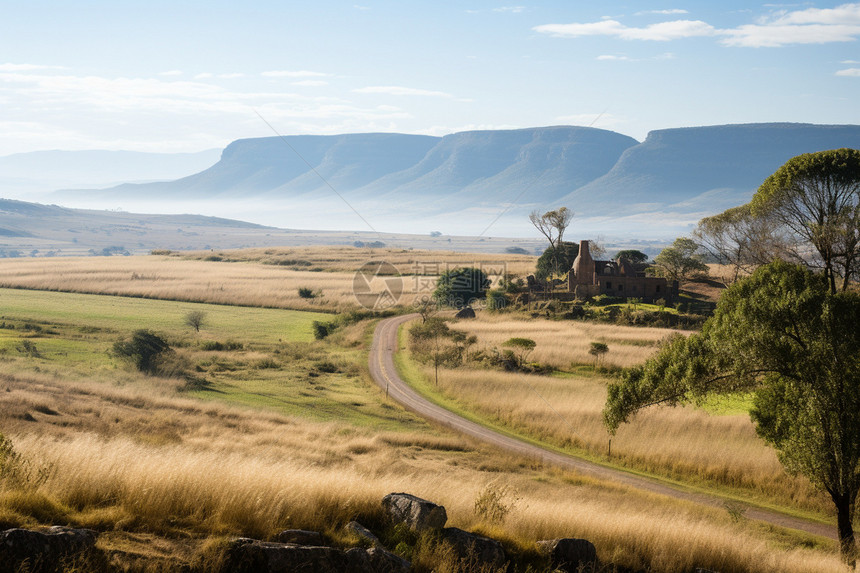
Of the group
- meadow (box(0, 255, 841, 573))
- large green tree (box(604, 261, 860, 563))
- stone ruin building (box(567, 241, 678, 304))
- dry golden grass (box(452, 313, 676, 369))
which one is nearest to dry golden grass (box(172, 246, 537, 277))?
stone ruin building (box(567, 241, 678, 304))

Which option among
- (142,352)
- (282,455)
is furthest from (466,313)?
(282,455)

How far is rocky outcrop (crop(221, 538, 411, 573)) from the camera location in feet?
30.6

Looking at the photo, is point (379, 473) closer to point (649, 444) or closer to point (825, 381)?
point (825, 381)

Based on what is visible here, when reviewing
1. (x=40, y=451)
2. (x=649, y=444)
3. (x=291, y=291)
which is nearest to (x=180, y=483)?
(x=40, y=451)

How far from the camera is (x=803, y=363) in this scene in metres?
18.2

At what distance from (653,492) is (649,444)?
6581mm

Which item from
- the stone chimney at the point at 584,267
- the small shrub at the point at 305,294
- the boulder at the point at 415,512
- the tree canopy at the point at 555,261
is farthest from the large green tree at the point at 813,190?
the small shrub at the point at 305,294

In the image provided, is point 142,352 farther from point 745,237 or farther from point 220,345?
point 745,237

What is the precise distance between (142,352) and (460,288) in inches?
1945

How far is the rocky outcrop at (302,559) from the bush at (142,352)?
3780cm

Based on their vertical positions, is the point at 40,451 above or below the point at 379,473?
above

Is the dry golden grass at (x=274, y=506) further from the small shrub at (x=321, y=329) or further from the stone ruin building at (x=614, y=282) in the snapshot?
the stone ruin building at (x=614, y=282)

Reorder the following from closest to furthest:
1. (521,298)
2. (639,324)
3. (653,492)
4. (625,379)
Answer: (625,379)
(653,492)
(639,324)
(521,298)

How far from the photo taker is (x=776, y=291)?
18.6 meters
